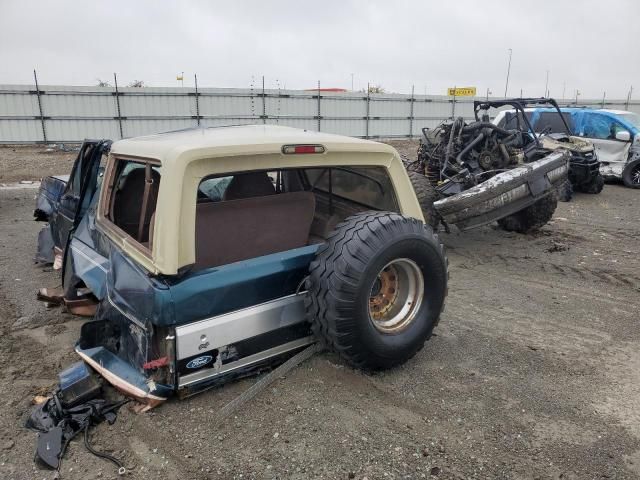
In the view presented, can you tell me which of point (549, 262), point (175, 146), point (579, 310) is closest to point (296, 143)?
point (175, 146)

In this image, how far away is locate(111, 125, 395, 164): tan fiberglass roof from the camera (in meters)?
2.46

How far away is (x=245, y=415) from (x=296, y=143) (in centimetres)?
156

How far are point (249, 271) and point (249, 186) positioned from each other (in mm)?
983

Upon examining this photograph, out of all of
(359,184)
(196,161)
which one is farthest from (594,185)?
(196,161)

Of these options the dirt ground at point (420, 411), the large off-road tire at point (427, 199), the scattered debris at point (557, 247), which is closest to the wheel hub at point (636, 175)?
the scattered debris at point (557, 247)

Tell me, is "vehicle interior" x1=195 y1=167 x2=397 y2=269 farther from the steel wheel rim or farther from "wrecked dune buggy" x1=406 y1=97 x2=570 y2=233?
"wrecked dune buggy" x1=406 y1=97 x2=570 y2=233

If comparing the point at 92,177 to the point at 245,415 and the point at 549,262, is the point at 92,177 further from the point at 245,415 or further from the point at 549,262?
the point at 549,262

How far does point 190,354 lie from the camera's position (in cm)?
252

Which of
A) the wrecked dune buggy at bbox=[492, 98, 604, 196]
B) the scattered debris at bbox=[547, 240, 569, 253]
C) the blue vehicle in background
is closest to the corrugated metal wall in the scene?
the blue vehicle in background

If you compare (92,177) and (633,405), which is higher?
(92,177)

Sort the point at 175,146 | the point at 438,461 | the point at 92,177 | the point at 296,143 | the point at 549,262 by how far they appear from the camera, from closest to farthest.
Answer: the point at 438,461 → the point at 175,146 → the point at 296,143 → the point at 92,177 → the point at 549,262

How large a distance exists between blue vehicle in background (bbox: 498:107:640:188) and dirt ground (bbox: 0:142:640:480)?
7793 mm

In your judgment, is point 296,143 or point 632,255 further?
point 632,255

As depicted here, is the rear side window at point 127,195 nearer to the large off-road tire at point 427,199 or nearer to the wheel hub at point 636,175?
the large off-road tire at point 427,199
